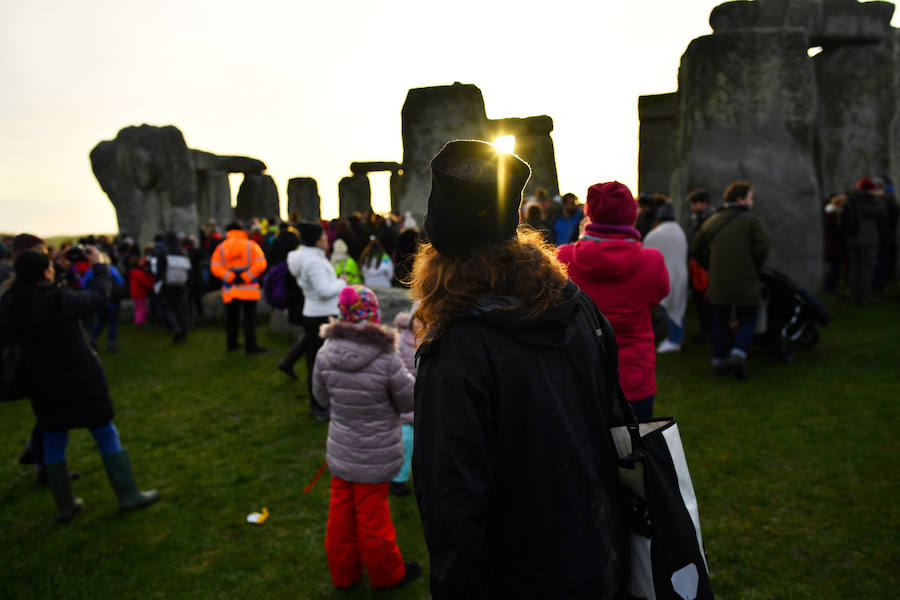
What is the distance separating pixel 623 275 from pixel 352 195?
22870 millimetres

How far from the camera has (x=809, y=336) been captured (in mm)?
7273

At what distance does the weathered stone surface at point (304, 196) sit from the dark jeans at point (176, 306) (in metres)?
17.1

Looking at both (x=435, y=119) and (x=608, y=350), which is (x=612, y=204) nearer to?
(x=608, y=350)

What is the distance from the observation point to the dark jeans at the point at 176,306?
426 inches

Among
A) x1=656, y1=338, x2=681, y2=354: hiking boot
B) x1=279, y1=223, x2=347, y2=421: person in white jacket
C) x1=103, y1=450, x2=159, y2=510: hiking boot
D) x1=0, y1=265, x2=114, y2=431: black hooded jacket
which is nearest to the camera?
x1=0, y1=265, x2=114, y2=431: black hooded jacket

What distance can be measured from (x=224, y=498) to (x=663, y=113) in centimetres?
1374

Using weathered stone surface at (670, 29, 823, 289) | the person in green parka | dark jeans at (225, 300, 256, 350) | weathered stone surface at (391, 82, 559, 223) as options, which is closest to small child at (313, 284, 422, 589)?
the person in green parka

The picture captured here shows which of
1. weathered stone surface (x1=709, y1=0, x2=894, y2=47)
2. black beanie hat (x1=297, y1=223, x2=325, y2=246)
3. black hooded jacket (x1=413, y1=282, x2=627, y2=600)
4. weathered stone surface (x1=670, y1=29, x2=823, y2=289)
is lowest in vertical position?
black hooded jacket (x1=413, y1=282, x2=627, y2=600)

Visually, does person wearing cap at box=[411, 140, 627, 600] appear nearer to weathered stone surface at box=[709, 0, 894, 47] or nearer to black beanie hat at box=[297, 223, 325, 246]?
black beanie hat at box=[297, 223, 325, 246]

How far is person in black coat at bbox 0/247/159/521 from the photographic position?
13.6 ft

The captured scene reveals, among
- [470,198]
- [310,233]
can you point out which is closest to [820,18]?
[310,233]

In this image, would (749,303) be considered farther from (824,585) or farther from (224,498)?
(224,498)

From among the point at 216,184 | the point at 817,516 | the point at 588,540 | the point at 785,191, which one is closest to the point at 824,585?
the point at 817,516

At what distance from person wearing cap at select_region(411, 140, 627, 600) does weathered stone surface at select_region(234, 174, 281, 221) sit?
25291mm
